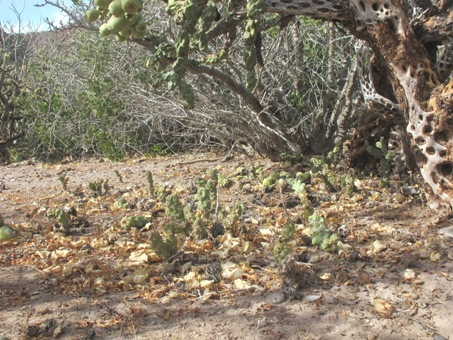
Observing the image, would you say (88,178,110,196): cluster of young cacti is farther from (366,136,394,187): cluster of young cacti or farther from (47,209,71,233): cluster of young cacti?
(366,136,394,187): cluster of young cacti

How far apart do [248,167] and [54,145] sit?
4522mm

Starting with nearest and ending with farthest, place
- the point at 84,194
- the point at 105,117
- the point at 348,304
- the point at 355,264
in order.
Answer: the point at 348,304 < the point at 355,264 < the point at 84,194 < the point at 105,117

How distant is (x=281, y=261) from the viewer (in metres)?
2.78

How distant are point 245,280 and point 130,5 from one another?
1443 mm

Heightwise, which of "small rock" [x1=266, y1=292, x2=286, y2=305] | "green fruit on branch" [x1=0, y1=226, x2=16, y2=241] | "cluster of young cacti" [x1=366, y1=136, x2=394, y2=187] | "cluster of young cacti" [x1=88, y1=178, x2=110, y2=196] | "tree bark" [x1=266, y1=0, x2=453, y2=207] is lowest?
"small rock" [x1=266, y1=292, x2=286, y2=305]

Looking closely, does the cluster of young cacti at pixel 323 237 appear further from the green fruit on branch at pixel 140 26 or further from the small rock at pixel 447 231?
the green fruit on branch at pixel 140 26

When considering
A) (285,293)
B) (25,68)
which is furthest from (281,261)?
(25,68)

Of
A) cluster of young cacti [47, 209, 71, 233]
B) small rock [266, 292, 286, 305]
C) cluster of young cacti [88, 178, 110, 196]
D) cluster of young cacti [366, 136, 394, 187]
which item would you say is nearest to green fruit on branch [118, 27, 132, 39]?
small rock [266, 292, 286, 305]

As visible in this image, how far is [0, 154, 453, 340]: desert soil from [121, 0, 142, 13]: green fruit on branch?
1341 mm

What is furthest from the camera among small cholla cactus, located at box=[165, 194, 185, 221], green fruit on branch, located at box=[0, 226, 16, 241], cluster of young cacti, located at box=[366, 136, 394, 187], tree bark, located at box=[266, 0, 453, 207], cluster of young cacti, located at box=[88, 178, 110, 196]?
cluster of young cacti, located at box=[88, 178, 110, 196]

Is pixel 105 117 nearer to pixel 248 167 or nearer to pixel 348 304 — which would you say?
pixel 248 167

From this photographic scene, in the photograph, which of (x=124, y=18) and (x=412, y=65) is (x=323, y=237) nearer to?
(x=412, y=65)

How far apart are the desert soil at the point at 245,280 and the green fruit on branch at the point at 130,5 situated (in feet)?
4.40

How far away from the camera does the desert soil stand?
8.33 feet
